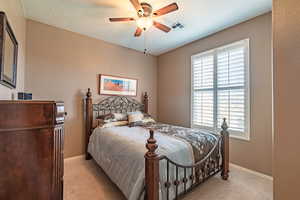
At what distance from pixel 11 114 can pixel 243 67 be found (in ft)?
10.8

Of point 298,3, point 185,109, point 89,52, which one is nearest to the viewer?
point 298,3

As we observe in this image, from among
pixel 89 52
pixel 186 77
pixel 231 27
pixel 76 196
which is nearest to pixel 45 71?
pixel 89 52

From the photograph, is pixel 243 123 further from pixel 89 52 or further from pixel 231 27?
pixel 89 52

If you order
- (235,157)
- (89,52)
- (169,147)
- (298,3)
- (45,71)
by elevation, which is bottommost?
(235,157)

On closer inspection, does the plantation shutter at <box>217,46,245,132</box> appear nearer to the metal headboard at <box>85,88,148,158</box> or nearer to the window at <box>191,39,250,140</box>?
the window at <box>191,39,250,140</box>

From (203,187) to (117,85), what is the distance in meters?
2.87

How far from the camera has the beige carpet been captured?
196cm

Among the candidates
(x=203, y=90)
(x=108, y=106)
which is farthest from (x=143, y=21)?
(x=108, y=106)

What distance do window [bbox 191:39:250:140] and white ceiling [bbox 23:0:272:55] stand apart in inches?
21.3

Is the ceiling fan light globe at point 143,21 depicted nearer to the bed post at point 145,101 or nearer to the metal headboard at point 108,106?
the metal headboard at point 108,106

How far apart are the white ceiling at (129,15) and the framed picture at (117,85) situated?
3.22 ft

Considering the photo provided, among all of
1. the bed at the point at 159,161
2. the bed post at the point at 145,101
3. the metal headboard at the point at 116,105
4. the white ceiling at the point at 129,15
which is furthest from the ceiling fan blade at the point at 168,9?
the bed post at the point at 145,101

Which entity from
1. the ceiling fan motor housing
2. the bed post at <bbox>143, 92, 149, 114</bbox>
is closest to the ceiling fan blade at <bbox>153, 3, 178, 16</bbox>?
the ceiling fan motor housing

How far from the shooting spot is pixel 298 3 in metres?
0.59
